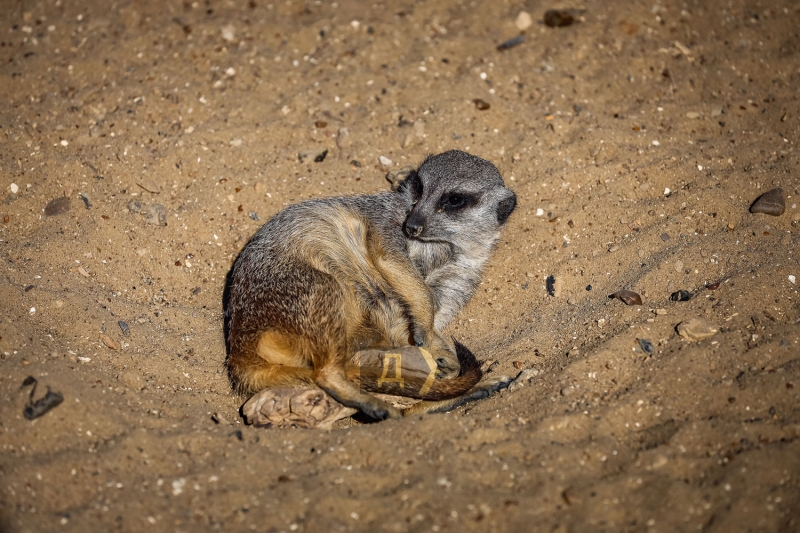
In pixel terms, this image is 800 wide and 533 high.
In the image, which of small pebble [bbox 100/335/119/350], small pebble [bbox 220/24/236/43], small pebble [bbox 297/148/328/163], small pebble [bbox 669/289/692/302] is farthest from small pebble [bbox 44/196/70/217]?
small pebble [bbox 669/289/692/302]

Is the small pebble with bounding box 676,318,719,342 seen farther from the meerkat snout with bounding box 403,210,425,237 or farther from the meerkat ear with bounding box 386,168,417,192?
the meerkat ear with bounding box 386,168,417,192

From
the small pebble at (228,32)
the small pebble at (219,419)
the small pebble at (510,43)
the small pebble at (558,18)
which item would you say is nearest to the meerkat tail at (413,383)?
the small pebble at (219,419)

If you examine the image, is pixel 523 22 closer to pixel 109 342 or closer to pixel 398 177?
pixel 398 177

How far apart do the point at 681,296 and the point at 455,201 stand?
126 cm

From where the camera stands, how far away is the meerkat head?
377 cm

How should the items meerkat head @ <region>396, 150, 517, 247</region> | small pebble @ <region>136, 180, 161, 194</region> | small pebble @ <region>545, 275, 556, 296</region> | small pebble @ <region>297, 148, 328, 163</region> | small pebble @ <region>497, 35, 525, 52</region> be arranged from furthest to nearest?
small pebble @ <region>497, 35, 525, 52</region>
small pebble @ <region>297, 148, 328, 163</region>
small pebble @ <region>136, 180, 161, 194</region>
small pebble @ <region>545, 275, 556, 296</region>
meerkat head @ <region>396, 150, 517, 247</region>

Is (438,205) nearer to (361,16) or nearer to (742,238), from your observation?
(742,238)

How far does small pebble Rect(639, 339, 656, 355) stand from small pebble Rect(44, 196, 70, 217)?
10.8 ft

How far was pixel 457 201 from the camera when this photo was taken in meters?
3.81

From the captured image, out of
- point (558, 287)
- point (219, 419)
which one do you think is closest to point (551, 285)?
point (558, 287)

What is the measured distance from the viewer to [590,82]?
5.02m

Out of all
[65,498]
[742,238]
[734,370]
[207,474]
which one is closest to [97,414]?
[65,498]

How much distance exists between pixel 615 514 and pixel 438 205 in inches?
73.9

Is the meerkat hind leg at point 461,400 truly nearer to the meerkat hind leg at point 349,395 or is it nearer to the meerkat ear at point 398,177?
the meerkat hind leg at point 349,395
